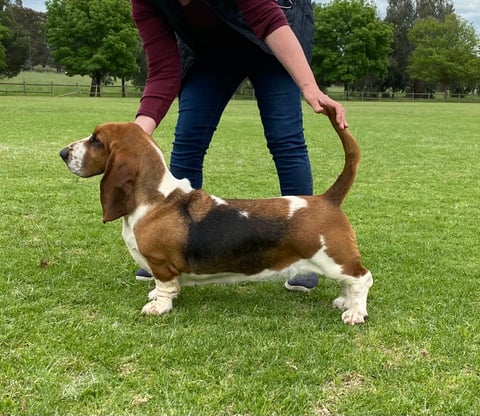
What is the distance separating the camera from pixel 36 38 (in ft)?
305

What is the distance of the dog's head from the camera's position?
11.0ft

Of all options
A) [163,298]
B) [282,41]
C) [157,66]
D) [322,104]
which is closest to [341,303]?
[163,298]

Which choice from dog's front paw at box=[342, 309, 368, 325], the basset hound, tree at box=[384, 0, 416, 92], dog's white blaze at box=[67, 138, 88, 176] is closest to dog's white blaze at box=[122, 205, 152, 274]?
the basset hound

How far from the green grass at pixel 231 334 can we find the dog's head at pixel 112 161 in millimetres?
645

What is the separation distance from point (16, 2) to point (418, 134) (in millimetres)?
84285

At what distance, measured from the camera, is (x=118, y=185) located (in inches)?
132

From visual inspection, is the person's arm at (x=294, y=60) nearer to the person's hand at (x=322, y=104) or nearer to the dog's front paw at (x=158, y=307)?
the person's hand at (x=322, y=104)

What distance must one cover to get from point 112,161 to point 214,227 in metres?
0.70

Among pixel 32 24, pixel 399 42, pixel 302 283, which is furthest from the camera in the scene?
pixel 32 24

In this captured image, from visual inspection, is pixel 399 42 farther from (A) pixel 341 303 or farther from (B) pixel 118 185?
(B) pixel 118 185

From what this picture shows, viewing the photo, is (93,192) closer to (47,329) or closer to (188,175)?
(188,175)

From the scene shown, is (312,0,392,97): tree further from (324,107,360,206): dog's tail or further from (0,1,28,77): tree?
(324,107,360,206): dog's tail

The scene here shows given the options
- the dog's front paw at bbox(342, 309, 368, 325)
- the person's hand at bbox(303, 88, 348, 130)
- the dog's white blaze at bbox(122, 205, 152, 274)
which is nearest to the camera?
the person's hand at bbox(303, 88, 348, 130)

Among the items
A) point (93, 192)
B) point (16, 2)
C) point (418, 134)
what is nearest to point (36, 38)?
point (16, 2)
